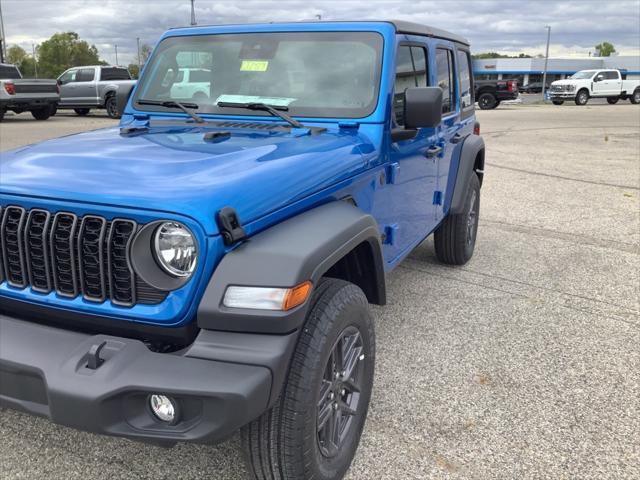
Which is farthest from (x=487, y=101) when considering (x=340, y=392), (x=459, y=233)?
(x=340, y=392)

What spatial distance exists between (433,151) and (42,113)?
740 inches

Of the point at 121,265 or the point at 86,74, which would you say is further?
the point at 86,74

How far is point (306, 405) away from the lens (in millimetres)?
2070

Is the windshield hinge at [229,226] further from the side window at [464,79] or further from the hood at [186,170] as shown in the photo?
the side window at [464,79]

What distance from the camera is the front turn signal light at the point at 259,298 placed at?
1929 mm

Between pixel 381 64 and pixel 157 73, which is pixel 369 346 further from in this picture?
pixel 157 73

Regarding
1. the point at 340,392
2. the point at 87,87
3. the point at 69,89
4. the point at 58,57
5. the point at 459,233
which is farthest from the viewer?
the point at 58,57

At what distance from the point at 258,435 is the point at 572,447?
4.96ft

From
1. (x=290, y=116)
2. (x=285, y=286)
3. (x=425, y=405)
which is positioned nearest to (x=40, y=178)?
(x=285, y=286)

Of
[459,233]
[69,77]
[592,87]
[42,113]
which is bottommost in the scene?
[459,233]

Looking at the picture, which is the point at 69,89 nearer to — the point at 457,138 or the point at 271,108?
the point at 457,138

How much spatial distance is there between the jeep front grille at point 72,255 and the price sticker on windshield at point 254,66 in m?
1.66

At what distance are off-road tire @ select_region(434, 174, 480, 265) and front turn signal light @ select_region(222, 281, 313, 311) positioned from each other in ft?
10.5

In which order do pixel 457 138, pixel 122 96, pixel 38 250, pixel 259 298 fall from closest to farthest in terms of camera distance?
pixel 259 298 < pixel 38 250 < pixel 122 96 < pixel 457 138
